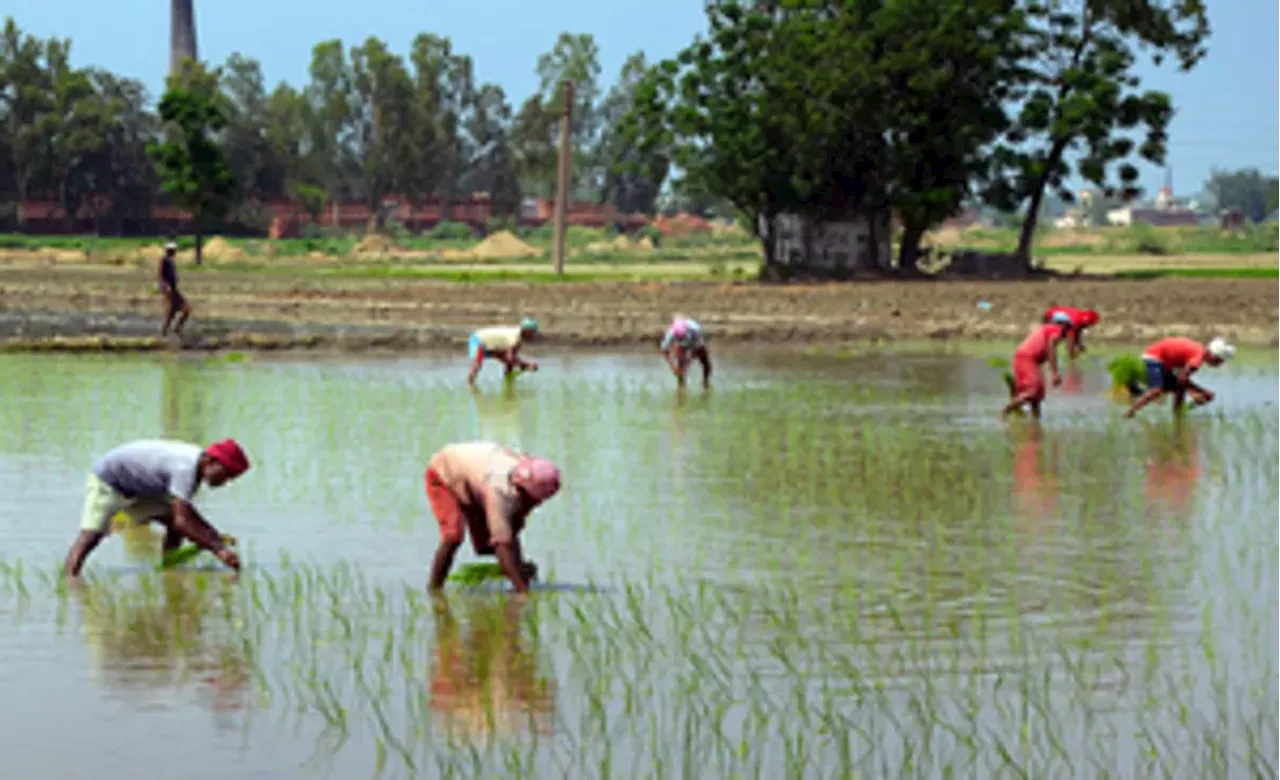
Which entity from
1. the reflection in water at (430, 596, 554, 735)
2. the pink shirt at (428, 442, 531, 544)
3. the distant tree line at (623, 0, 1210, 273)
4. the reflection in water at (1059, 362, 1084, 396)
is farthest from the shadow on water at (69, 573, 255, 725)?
the distant tree line at (623, 0, 1210, 273)

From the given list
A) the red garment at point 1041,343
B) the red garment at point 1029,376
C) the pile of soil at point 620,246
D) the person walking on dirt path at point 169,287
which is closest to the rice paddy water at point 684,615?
the red garment at point 1029,376

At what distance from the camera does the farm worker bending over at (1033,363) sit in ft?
63.3

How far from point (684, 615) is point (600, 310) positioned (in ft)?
101

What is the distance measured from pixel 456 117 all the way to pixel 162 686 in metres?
105

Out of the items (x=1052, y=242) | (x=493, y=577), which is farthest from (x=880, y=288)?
(x=1052, y=242)

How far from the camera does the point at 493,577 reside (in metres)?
10.3

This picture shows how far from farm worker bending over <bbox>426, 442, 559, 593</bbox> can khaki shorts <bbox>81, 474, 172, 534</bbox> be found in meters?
1.46

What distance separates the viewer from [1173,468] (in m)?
16.2

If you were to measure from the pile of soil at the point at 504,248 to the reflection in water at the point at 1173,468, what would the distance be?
67267 millimetres

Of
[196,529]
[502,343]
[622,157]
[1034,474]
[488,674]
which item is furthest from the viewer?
[622,157]

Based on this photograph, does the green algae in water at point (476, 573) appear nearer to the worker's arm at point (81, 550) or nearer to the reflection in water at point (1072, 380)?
the worker's arm at point (81, 550)

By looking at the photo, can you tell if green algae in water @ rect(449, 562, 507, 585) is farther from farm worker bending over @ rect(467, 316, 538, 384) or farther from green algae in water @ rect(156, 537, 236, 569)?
farm worker bending over @ rect(467, 316, 538, 384)

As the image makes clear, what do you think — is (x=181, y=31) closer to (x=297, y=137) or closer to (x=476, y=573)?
(x=297, y=137)

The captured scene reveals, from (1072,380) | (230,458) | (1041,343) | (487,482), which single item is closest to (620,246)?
(1072,380)
